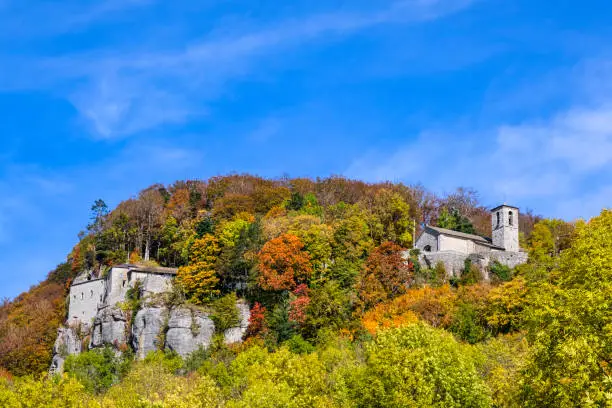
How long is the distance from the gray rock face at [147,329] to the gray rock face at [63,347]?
681 cm

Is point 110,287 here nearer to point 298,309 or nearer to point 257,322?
point 257,322

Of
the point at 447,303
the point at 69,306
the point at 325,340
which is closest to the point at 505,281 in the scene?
the point at 447,303

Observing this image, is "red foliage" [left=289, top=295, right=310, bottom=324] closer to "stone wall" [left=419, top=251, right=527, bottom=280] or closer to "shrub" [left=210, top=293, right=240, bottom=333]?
"shrub" [left=210, top=293, right=240, bottom=333]

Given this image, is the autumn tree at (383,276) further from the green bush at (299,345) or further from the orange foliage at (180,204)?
the orange foliage at (180,204)

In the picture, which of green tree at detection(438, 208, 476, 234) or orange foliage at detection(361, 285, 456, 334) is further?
green tree at detection(438, 208, 476, 234)

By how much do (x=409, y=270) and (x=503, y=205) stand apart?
Result: 1252 centimetres

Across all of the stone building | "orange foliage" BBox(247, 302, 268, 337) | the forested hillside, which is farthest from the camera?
the stone building

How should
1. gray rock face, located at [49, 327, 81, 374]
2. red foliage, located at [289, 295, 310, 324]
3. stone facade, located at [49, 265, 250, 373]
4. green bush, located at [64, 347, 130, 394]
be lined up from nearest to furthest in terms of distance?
green bush, located at [64, 347, 130, 394]
red foliage, located at [289, 295, 310, 324]
stone facade, located at [49, 265, 250, 373]
gray rock face, located at [49, 327, 81, 374]

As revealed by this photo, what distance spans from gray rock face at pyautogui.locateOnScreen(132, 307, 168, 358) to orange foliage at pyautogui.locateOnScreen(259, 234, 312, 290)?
931 centimetres

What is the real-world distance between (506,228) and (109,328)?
35.4 metres

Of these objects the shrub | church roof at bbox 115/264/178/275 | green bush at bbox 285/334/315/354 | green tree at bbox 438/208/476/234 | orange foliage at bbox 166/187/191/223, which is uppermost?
orange foliage at bbox 166/187/191/223

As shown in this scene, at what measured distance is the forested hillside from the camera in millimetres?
31547

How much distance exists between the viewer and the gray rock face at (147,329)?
62250mm

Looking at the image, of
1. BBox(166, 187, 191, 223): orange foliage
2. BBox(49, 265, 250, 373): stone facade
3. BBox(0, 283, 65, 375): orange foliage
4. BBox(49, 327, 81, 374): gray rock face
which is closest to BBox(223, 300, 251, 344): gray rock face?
BBox(49, 265, 250, 373): stone facade
